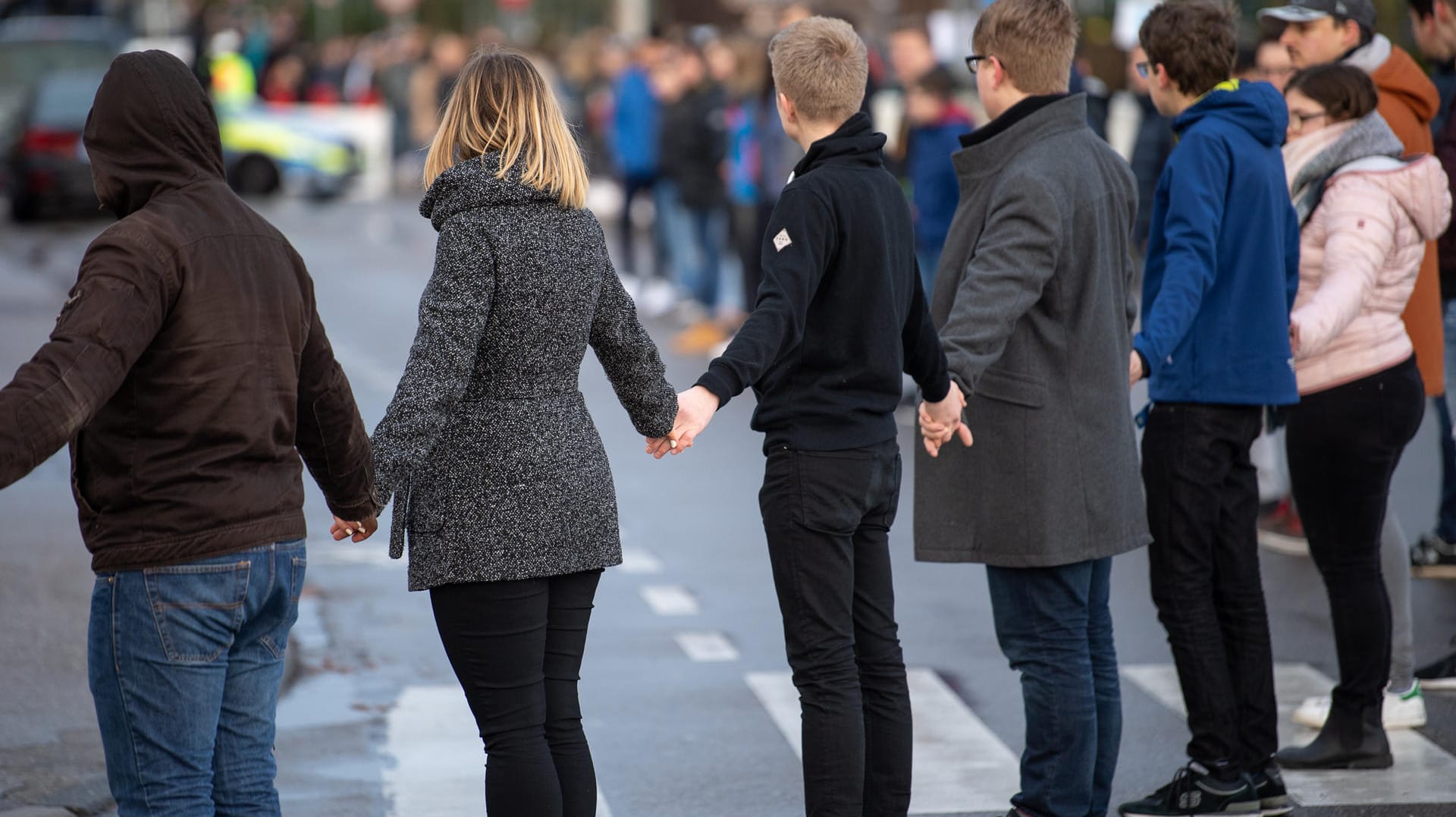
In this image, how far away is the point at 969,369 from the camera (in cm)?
419

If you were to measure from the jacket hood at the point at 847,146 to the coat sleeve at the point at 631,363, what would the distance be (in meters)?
0.50

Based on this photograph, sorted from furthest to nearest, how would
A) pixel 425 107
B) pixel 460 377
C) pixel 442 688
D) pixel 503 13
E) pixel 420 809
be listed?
pixel 503 13, pixel 425 107, pixel 442 688, pixel 420 809, pixel 460 377

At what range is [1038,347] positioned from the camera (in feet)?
14.3

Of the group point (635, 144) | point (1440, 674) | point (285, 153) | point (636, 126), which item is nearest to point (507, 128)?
point (1440, 674)

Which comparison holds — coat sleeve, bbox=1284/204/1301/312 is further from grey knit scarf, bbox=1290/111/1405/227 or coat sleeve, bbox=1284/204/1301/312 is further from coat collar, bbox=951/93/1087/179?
coat collar, bbox=951/93/1087/179

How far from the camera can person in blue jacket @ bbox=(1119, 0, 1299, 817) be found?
454cm

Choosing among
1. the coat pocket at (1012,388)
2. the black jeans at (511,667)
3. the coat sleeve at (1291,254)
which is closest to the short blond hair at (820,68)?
the coat pocket at (1012,388)

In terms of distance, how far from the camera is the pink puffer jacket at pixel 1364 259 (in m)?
4.92

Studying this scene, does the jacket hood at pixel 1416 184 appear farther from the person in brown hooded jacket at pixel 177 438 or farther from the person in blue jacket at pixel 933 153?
the person in blue jacket at pixel 933 153

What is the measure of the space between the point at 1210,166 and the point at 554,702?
205 centimetres

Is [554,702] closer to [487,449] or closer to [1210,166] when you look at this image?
[487,449]

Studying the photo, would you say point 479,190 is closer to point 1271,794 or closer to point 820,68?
point 820,68

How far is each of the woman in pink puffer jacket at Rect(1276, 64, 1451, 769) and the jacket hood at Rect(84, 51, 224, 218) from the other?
2.97 m

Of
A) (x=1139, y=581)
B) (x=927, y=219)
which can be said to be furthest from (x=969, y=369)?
(x=927, y=219)
